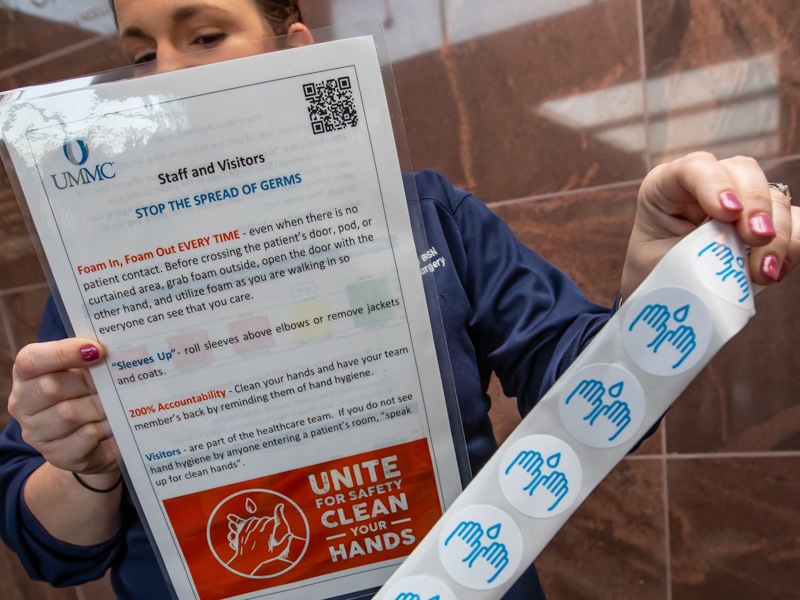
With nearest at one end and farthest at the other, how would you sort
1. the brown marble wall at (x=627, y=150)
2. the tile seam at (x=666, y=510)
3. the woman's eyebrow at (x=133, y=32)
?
the woman's eyebrow at (x=133, y=32), the brown marble wall at (x=627, y=150), the tile seam at (x=666, y=510)

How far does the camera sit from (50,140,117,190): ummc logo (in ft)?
0.94

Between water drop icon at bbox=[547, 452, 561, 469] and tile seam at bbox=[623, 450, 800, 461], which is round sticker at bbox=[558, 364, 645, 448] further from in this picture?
tile seam at bbox=[623, 450, 800, 461]

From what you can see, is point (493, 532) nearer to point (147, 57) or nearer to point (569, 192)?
point (147, 57)

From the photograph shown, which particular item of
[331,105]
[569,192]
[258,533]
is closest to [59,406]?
[258,533]

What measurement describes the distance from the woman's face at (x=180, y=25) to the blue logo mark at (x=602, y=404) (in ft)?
1.07

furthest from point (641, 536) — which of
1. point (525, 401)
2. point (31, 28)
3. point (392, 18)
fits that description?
point (31, 28)

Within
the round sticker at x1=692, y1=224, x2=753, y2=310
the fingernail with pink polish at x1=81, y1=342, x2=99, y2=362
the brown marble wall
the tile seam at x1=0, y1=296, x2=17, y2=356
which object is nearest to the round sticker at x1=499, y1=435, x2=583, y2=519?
the round sticker at x1=692, y1=224, x2=753, y2=310

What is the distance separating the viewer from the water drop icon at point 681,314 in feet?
0.85

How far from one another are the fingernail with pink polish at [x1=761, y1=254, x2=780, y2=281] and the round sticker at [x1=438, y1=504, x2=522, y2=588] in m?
0.19

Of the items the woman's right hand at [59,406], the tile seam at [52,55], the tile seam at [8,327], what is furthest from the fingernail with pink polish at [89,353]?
the tile seam at [8,327]

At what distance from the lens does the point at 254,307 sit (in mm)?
301

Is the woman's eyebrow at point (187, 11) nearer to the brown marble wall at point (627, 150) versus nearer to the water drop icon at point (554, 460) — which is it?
the water drop icon at point (554, 460)

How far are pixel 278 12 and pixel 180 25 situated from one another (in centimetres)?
9

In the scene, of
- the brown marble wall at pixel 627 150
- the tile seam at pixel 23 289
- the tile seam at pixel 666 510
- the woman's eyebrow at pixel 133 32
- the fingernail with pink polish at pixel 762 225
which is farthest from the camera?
the tile seam at pixel 23 289
